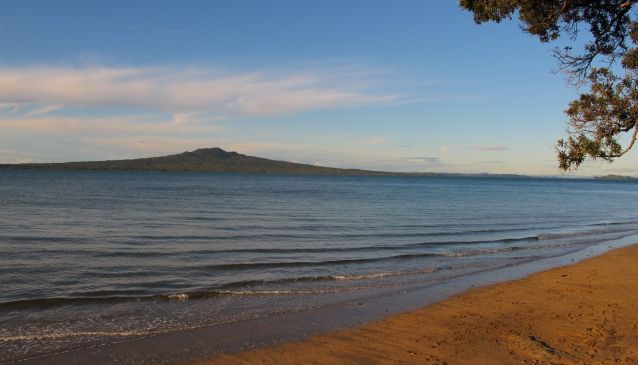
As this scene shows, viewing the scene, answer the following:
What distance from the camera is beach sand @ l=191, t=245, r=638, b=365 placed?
8.05 meters

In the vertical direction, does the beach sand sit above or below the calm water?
above

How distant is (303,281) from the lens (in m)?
14.2

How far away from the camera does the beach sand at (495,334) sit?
8.05 m

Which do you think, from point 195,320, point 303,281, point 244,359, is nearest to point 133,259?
Result: point 303,281

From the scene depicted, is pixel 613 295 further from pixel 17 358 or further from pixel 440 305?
pixel 17 358

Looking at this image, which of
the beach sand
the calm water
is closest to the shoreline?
the beach sand

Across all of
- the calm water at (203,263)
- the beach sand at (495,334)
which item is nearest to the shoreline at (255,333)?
the beach sand at (495,334)

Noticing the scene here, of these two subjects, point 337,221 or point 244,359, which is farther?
point 337,221

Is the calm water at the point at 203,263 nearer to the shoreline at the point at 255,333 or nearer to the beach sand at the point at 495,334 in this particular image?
the shoreline at the point at 255,333

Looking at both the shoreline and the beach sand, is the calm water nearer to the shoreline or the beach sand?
the shoreline

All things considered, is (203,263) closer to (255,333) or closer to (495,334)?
(255,333)

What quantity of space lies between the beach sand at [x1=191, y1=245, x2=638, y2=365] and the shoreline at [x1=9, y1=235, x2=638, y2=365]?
29 centimetres

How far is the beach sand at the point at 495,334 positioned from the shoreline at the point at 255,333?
0.29 meters

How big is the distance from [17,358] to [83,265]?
307 inches
